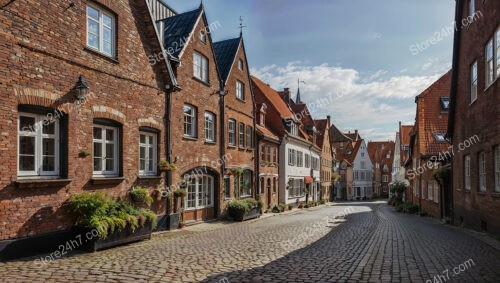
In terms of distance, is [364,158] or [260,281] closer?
[260,281]

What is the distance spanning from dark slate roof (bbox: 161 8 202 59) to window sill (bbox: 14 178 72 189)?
26.4 ft

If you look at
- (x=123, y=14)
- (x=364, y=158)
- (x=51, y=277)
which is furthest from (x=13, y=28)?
(x=364, y=158)

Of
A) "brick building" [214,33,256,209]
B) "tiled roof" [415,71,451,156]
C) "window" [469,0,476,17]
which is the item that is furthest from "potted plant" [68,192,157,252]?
"tiled roof" [415,71,451,156]

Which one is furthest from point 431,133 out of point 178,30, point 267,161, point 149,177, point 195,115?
point 149,177

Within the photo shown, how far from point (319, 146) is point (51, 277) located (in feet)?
142

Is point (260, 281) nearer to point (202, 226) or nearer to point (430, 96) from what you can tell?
point (202, 226)

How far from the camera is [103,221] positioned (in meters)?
10.8

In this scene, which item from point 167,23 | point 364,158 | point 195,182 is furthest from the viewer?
point 364,158

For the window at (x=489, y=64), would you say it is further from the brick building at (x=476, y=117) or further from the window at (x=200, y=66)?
the window at (x=200, y=66)

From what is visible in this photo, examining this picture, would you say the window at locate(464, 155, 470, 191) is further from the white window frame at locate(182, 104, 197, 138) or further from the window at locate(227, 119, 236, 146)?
the white window frame at locate(182, 104, 197, 138)

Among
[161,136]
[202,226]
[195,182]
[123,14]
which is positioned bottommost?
[202,226]

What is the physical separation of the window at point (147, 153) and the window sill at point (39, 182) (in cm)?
395

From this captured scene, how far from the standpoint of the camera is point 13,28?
9.55 meters

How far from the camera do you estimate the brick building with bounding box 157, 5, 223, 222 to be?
664 inches
